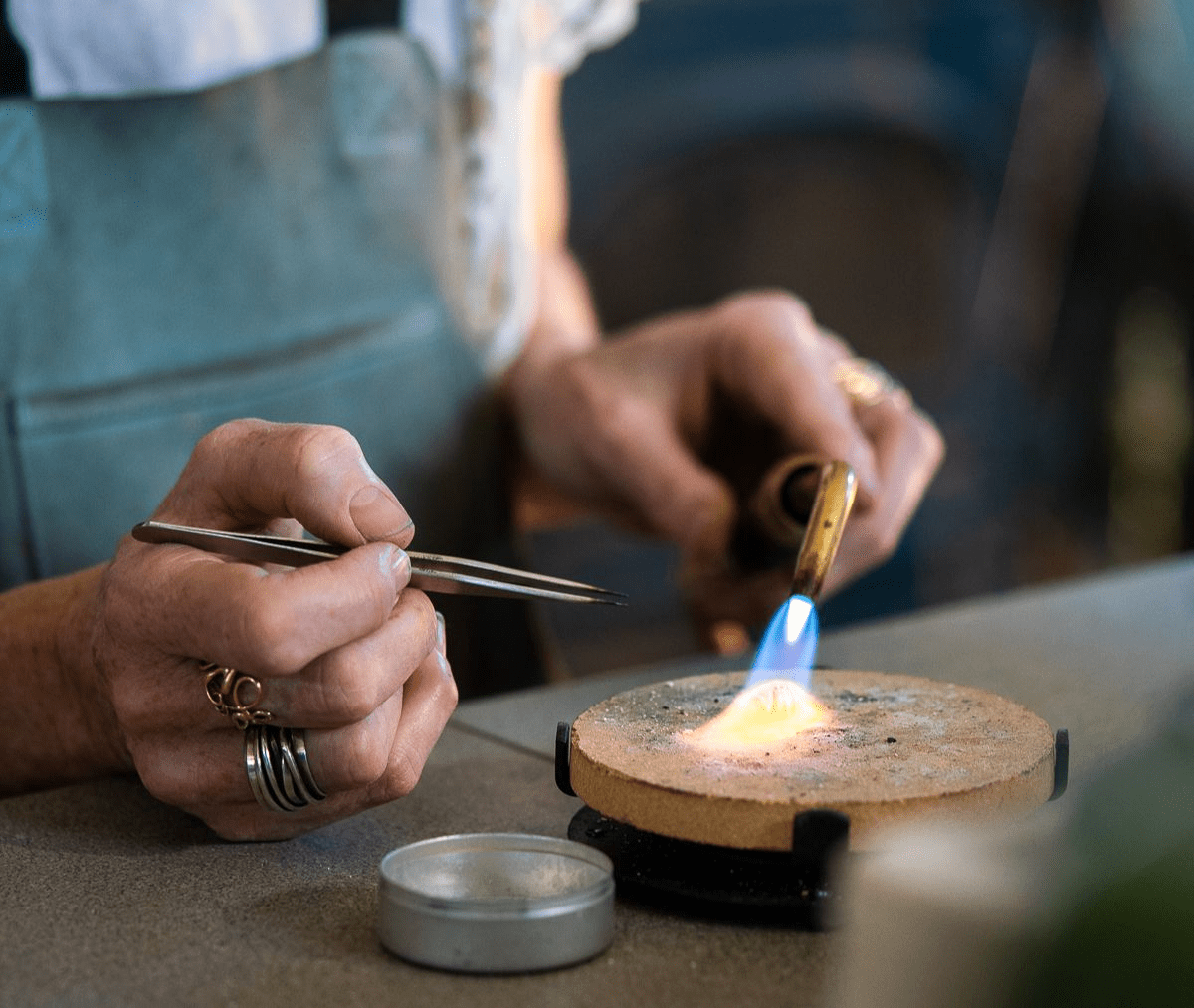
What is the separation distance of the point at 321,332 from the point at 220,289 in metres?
0.07

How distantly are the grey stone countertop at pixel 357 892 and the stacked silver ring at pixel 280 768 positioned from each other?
0.07 ft

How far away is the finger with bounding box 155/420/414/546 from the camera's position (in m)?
0.45

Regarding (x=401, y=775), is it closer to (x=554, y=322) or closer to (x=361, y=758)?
(x=361, y=758)

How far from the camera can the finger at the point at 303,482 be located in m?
0.45

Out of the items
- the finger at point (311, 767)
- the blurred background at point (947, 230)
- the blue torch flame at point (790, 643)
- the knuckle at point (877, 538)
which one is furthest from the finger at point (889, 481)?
the blurred background at point (947, 230)

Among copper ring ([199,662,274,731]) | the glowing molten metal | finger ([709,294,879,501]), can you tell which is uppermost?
finger ([709,294,879,501])

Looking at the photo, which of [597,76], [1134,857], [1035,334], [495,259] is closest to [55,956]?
[1134,857]

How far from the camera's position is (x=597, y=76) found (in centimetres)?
197

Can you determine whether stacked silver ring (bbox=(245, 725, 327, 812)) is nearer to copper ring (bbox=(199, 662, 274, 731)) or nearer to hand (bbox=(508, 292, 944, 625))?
copper ring (bbox=(199, 662, 274, 731))

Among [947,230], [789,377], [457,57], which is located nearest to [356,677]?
[789,377]

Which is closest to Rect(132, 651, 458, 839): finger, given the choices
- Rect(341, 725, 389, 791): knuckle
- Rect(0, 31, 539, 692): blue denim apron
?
Rect(341, 725, 389, 791): knuckle

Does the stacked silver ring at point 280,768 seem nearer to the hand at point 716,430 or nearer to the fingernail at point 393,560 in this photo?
the fingernail at point 393,560

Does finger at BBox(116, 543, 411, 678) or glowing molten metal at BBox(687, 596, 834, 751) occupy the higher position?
finger at BBox(116, 543, 411, 678)

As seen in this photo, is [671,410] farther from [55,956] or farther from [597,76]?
[597,76]
